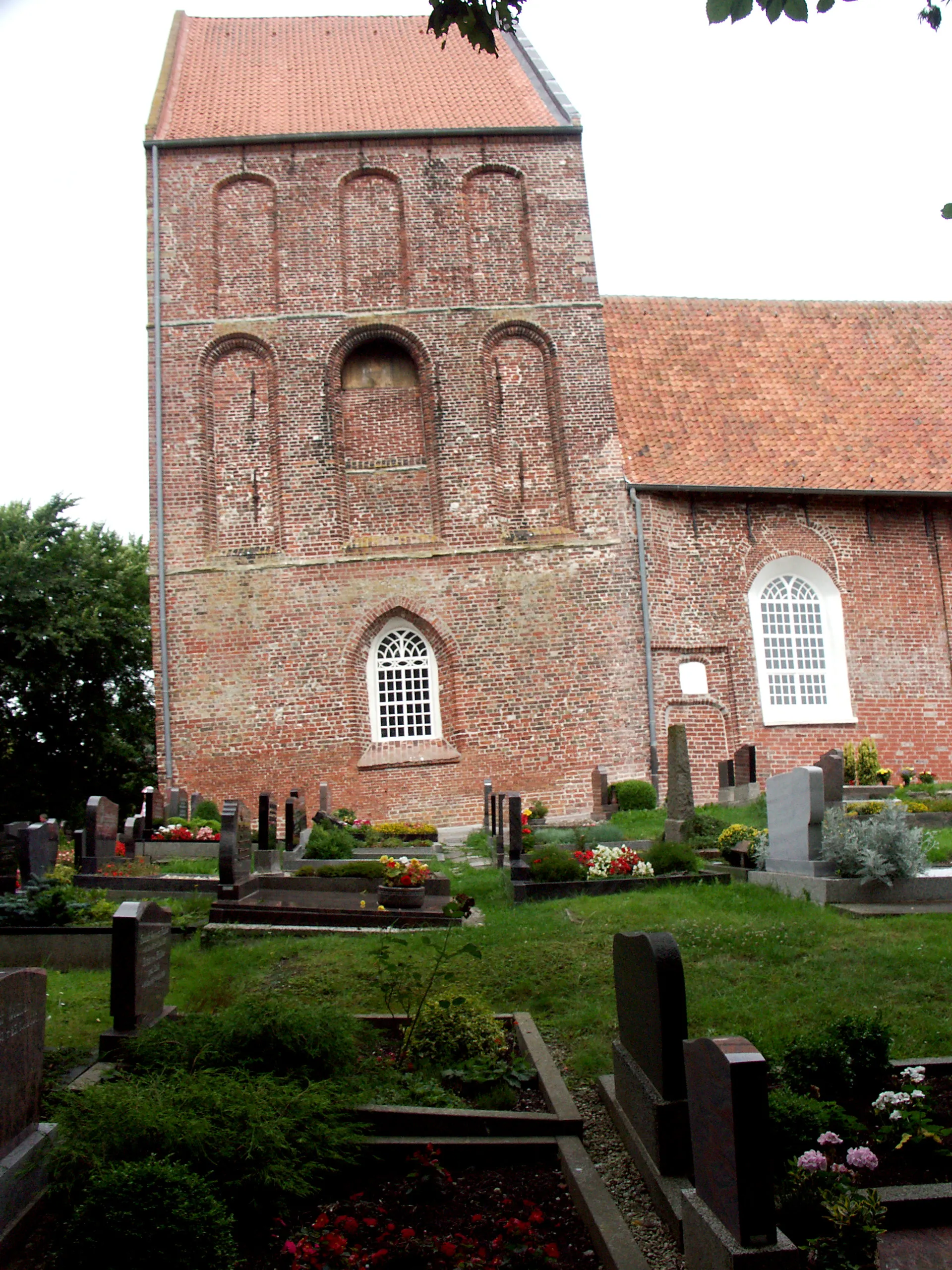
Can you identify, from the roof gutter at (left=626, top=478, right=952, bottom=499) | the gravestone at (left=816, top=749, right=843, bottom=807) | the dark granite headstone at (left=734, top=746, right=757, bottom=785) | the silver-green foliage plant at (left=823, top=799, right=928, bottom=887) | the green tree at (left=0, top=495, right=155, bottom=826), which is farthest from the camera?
the green tree at (left=0, top=495, right=155, bottom=826)

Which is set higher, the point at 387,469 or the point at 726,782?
the point at 387,469

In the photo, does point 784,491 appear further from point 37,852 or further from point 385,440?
point 37,852

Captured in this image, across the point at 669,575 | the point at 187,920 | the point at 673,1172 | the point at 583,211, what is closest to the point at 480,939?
the point at 187,920

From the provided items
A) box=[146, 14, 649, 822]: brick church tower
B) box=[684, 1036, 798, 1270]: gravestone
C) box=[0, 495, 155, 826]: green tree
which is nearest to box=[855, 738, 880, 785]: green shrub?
box=[146, 14, 649, 822]: brick church tower

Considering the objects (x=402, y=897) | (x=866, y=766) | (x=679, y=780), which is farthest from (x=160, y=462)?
(x=866, y=766)

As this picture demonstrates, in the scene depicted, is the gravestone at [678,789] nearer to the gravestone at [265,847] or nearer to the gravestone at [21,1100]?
the gravestone at [265,847]

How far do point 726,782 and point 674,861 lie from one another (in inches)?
270

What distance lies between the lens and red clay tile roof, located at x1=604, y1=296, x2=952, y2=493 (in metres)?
19.4

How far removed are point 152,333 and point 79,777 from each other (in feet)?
42.0

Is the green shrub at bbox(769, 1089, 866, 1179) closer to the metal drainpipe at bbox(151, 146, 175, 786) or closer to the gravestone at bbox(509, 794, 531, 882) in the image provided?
the gravestone at bbox(509, 794, 531, 882)

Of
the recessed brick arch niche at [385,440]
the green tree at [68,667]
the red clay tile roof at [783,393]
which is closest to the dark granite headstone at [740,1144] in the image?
the recessed brick arch niche at [385,440]

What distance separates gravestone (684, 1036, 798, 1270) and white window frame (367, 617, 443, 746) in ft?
49.2

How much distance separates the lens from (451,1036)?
5.15m

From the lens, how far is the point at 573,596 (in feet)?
59.2
